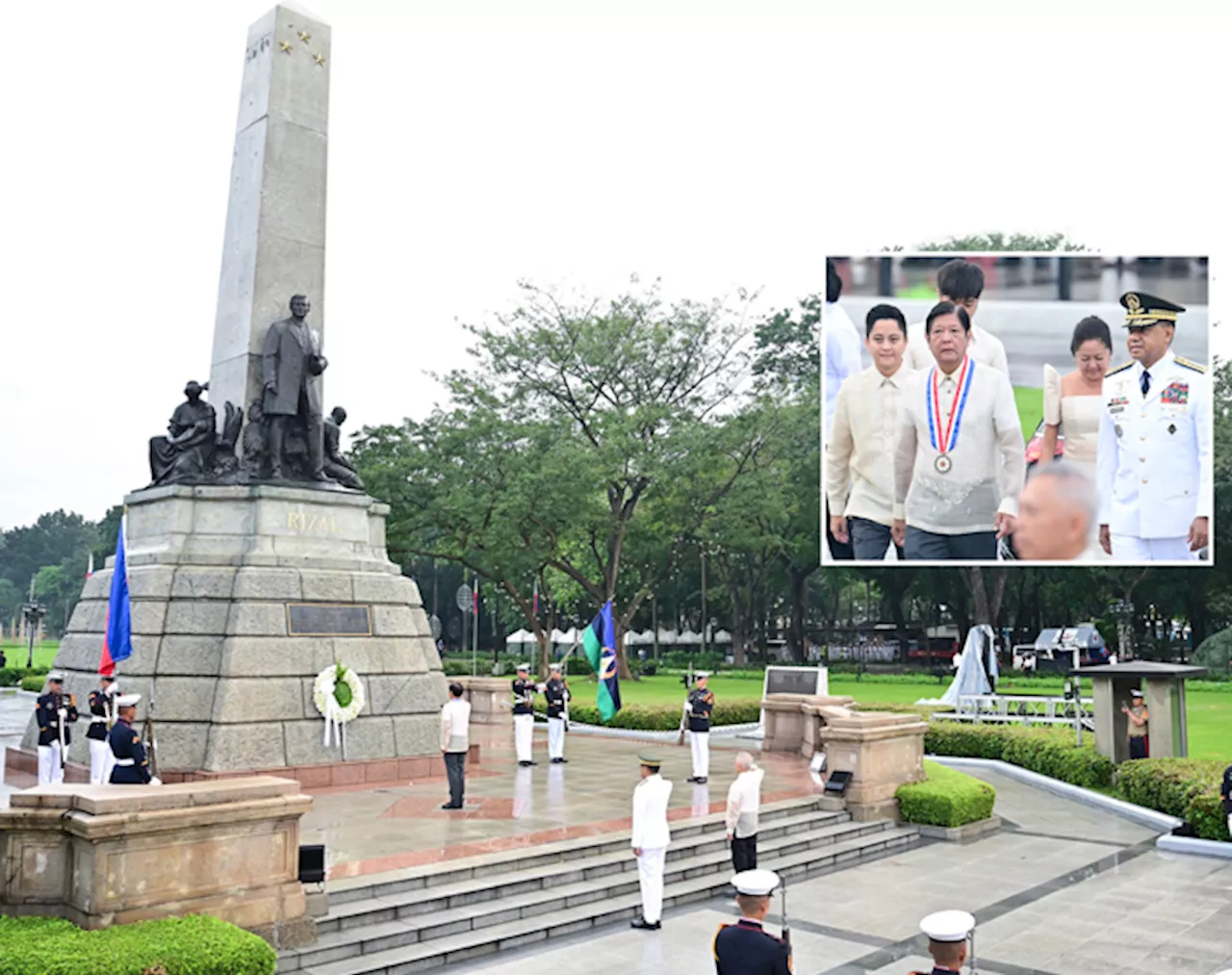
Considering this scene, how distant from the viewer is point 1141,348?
31531 millimetres

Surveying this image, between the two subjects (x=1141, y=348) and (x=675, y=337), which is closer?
(x=1141, y=348)

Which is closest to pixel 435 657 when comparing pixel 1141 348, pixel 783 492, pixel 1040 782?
pixel 1040 782

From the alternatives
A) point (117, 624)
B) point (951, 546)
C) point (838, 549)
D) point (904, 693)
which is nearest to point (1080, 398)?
point (951, 546)

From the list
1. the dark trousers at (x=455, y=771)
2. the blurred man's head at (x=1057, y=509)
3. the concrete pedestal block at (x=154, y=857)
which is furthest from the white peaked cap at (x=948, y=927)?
the blurred man's head at (x=1057, y=509)

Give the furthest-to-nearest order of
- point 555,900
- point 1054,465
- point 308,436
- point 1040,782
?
1. point 1054,465
2. point 1040,782
3. point 308,436
4. point 555,900

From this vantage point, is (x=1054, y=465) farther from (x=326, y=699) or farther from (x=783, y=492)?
(x=326, y=699)

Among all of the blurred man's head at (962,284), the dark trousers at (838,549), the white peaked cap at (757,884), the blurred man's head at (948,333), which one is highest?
the blurred man's head at (962,284)

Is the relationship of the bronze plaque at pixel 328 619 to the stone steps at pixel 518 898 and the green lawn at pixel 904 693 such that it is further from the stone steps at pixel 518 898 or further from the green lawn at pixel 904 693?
the green lawn at pixel 904 693

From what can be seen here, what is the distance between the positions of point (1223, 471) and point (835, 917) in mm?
39674

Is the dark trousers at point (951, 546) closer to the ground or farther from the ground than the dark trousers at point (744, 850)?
farther from the ground

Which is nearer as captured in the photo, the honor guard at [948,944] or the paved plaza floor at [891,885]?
the honor guard at [948,944]

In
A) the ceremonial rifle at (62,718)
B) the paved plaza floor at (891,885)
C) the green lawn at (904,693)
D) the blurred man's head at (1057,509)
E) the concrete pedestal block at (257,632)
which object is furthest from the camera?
the blurred man's head at (1057,509)

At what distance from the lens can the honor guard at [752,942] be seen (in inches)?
200

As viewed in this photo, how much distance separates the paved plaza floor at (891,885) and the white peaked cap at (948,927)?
14.8 ft
